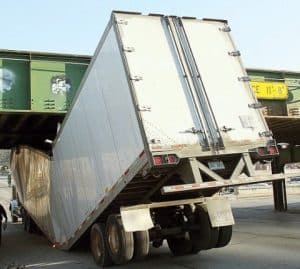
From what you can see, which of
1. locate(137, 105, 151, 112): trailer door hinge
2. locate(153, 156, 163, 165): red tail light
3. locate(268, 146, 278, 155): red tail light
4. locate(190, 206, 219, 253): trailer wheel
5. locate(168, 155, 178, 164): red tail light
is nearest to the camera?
locate(153, 156, 163, 165): red tail light

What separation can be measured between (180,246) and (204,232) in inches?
48.9

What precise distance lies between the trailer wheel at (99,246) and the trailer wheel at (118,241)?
0.63 ft

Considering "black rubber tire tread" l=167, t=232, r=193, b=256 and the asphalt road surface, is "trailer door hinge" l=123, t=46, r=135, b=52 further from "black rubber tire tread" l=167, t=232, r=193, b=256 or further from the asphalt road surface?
the asphalt road surface

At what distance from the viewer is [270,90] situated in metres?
18.3

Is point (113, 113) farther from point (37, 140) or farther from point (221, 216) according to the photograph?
point (37, 140)

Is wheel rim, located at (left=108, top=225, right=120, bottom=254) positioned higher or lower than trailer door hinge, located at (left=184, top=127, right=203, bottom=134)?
lower

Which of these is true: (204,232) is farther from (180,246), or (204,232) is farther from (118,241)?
(118,241)

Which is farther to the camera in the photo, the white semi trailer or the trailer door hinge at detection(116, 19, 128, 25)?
the trailer door hinge at detection(116, 19, 128, 25)

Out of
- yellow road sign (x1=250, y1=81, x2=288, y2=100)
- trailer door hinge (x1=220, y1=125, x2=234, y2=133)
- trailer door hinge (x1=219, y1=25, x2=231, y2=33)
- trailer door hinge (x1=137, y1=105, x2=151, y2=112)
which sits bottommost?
trailer door hinge (x1=220, y1=125, x2=234, y2=133)

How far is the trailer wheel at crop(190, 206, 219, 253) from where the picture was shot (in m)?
9.10

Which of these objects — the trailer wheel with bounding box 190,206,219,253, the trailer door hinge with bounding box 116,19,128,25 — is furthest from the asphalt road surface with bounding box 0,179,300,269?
the trailer door hinge with bounding box 116,19,128,25

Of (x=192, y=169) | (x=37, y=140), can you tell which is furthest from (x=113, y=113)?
(x=37, y=140)

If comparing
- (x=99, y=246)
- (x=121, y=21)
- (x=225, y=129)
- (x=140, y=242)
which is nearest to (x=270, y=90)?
(x=225, y=129)

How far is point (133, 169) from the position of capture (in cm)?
797
